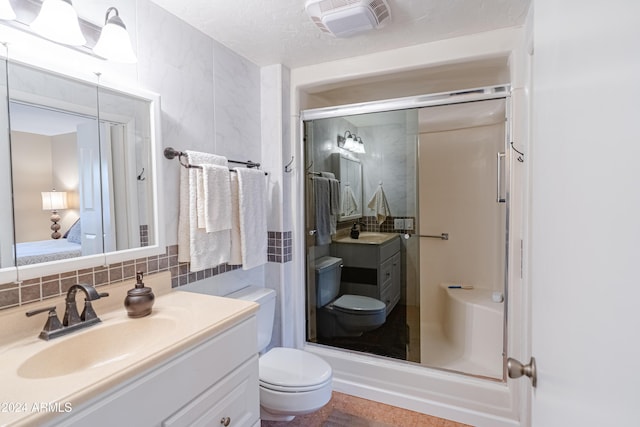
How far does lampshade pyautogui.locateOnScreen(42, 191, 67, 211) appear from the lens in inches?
43.9

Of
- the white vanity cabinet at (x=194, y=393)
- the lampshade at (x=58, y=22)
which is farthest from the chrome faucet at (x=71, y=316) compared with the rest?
the lampshade at (x=58, y=22)

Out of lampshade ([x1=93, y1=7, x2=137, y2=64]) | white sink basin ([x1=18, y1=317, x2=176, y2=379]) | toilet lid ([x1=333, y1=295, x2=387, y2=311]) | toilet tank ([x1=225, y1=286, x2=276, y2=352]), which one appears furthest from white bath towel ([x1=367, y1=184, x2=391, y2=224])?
lampshade ([x1=93, y1=7, x2=137, y2=64])

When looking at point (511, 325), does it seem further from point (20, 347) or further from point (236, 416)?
point (20, 347)

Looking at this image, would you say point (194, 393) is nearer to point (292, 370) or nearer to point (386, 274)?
point (292, 370)

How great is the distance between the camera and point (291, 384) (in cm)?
152

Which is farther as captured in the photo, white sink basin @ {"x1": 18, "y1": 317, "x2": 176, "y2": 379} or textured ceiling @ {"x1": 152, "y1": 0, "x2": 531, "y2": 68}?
textured ceiling @ {"x1": 152, "y1": 0, "x2": 531, "y2": 68}

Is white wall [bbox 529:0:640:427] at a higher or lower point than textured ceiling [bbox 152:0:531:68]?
lower

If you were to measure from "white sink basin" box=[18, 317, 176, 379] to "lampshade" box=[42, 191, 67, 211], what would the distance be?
452 millimetres

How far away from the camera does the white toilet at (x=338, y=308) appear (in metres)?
2.33

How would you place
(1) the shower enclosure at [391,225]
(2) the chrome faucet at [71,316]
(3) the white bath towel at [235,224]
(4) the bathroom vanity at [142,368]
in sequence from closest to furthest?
(4) the bathroom vanity at [142,368] → (2) the chrome faucet at [71,316] → (3) the white bath towel at [235,224] → (1) the shower enclosure at [391,225]

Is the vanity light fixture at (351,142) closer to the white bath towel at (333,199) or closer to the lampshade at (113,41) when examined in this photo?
the white bath towel at (333,199)

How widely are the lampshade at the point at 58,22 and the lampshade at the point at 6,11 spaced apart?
0.06 metres

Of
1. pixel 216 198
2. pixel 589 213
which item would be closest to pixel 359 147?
pixel 216 198

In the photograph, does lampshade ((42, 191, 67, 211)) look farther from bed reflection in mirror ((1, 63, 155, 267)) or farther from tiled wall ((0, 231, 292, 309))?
tiled wall ((0, 231, 292, 309))
